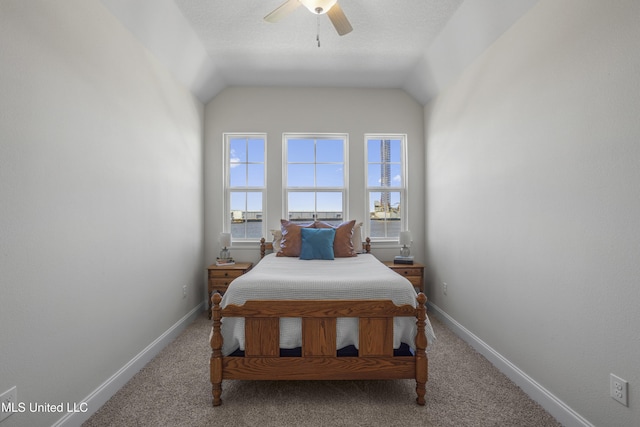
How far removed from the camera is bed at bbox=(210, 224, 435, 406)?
70.8 inches

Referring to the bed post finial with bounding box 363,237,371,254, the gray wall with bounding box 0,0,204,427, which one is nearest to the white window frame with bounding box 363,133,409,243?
the bed post finial with bounding box 363,237,371,254

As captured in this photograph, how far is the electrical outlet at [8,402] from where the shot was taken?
1243mm

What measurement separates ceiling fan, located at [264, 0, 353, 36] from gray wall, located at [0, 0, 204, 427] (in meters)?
1.12

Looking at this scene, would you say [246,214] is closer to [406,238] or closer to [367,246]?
[367,246]

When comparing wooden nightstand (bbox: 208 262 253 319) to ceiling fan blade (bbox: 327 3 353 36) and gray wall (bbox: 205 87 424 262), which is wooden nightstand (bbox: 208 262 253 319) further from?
ceiling fan blade (bbox: 327 3 353 36)

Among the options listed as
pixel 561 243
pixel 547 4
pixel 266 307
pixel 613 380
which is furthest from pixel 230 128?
pixel 613 380

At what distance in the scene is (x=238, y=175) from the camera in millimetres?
3842

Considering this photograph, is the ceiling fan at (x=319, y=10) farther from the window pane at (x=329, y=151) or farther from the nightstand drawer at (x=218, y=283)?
the nightstand drawer at (x=218, y=283)

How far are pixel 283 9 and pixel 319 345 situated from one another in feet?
7.09

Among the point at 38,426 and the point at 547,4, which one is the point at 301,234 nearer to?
the point at 38,426

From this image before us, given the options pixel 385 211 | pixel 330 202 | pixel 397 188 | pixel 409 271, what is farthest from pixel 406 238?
pixel 330 202

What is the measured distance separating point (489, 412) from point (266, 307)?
1.44 meters

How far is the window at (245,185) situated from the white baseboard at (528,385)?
8.39ft

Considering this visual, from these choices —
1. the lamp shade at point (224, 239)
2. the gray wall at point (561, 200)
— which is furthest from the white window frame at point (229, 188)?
the gray wall at point (561, 200)
